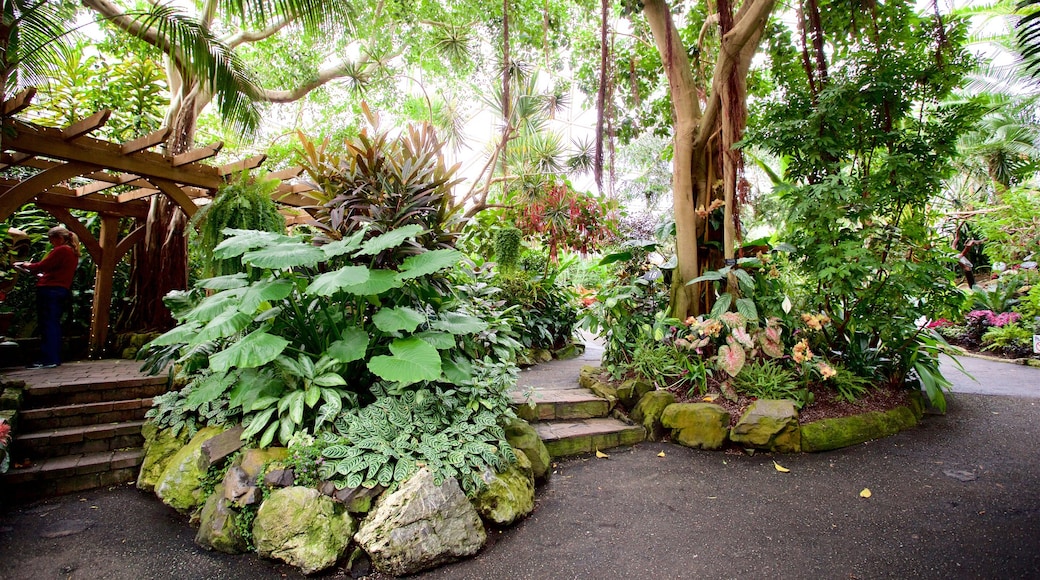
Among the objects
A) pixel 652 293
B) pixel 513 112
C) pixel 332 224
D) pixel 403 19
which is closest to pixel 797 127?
pixel 652 293

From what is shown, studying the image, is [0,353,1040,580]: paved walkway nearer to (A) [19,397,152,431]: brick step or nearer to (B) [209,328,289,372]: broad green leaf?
(A) [19,397,152,431]: brick step

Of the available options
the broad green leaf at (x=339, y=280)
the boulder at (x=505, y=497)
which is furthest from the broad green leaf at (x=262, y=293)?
the boulder at (x=505, y=497)

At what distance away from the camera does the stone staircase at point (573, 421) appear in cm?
339

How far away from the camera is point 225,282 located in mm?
2957

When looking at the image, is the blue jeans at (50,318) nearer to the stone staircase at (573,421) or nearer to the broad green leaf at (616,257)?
the stone staircase at (573,421)

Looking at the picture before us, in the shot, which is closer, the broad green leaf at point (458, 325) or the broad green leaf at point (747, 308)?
the broad green leaf at point (458, 325)

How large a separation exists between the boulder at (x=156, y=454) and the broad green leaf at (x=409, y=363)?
5.51 ft

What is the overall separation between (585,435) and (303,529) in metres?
1.93

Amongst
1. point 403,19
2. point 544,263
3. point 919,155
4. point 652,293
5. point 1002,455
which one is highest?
point 403,19

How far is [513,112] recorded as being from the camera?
7250 millimetres

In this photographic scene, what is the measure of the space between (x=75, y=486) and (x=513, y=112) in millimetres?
6390

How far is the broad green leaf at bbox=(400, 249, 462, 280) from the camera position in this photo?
107 inches

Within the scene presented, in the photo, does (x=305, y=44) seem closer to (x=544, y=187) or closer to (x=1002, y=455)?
(x=544, y=187)

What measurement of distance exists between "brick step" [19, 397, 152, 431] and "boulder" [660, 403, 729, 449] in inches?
154
